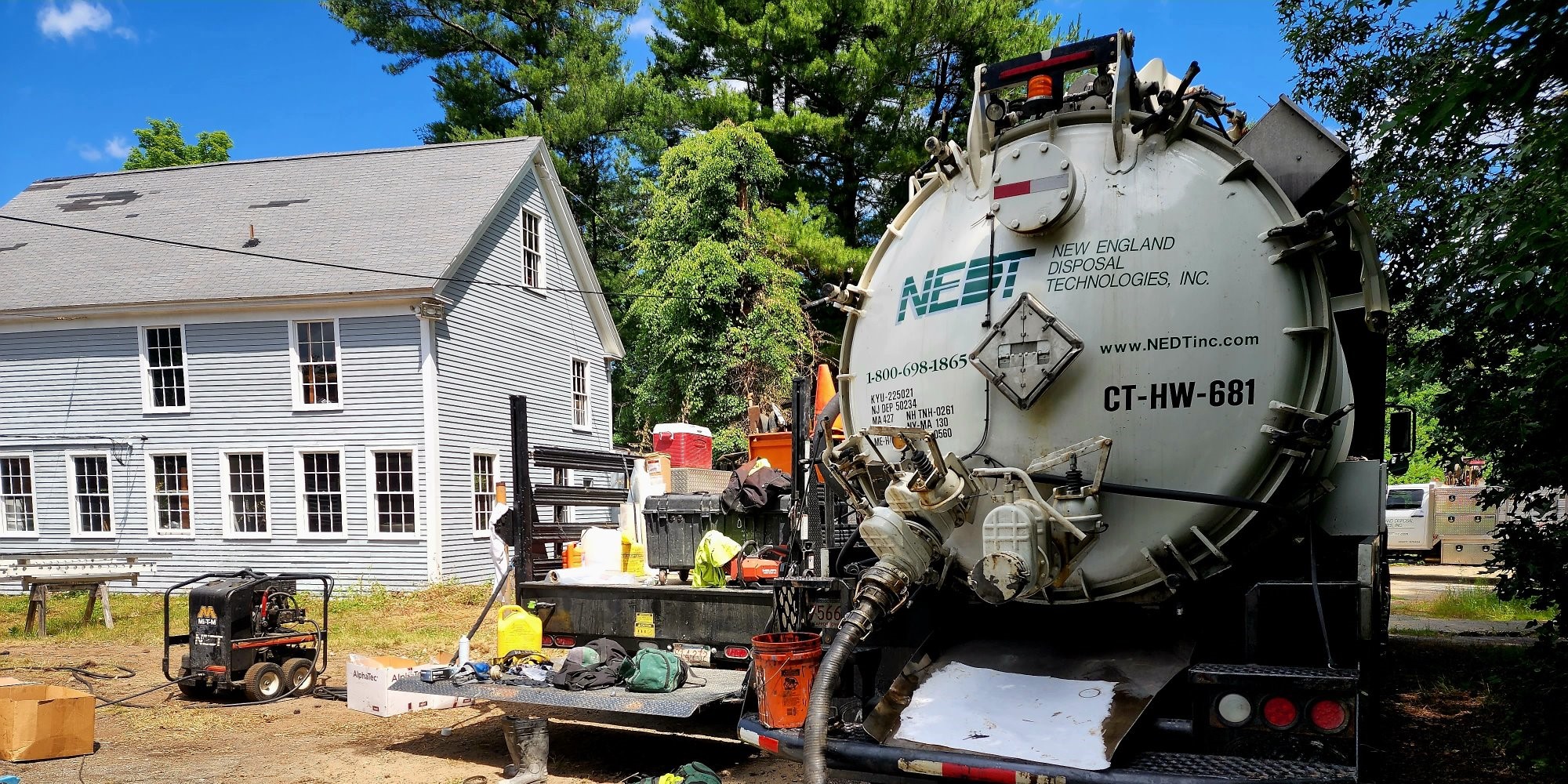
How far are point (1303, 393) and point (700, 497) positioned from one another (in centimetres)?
573

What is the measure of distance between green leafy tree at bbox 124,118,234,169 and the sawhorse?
22.2 meters

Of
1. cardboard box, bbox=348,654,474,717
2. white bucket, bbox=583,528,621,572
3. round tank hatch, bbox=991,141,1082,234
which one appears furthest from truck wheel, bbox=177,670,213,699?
round tank hatch, bbox=991,141,1082,234

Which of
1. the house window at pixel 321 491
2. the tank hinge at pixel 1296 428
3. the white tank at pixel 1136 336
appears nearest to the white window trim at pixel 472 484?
the house window at pixel 321 491

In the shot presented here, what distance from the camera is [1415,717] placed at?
712 cm

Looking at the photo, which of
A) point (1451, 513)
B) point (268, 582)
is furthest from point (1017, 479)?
point (1451, 513)

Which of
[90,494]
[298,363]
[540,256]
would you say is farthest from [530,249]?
[90,494]

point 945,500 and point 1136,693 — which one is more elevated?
point 945,500

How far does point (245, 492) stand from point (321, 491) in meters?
1.45

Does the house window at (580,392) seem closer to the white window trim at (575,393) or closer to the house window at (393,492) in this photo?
the white window trim at (575,393)

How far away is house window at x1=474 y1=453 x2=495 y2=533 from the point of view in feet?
58.5

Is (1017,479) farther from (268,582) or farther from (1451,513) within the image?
(1451,513)

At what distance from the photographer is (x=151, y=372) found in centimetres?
1784

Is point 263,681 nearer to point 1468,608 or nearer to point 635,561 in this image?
point 635,561

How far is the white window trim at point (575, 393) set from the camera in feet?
70.1
